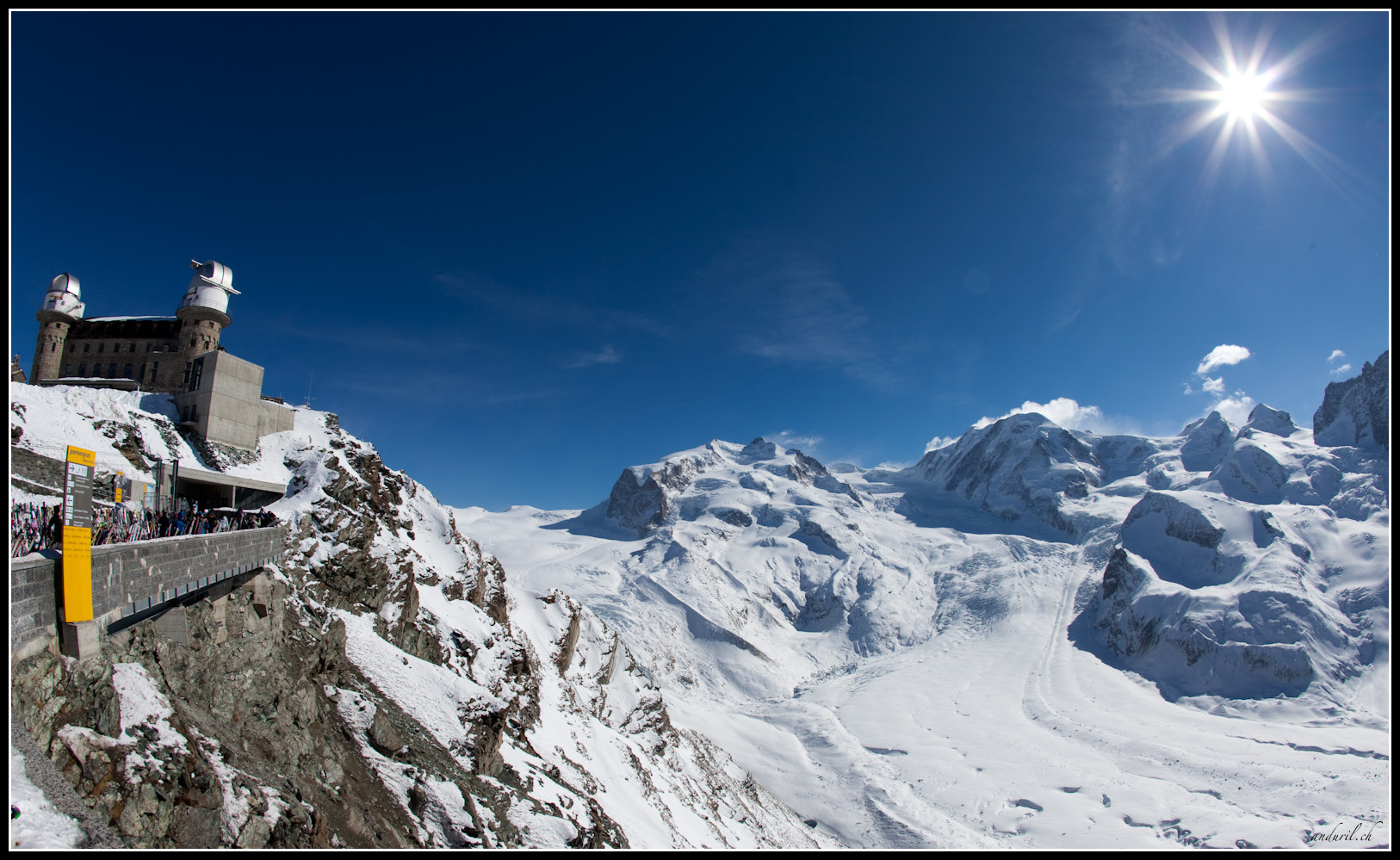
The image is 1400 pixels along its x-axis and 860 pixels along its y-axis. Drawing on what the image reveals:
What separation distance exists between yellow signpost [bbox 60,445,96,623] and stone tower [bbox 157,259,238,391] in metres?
38.8

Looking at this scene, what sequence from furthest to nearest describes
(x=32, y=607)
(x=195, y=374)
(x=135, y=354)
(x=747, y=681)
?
1. (x=747, y=681)
2. (x=135, y=354)
3. (x=195, y=374)
4. (x=32, y=607)

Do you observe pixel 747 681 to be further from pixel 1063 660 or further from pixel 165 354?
pixel 165 354

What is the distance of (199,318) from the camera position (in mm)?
46531

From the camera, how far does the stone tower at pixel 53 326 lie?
47312 millimetres

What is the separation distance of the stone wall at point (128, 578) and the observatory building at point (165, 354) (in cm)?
2401

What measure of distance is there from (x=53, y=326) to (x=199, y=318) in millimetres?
12030

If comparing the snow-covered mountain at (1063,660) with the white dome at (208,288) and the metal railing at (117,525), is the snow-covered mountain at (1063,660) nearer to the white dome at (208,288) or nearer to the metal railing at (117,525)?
the metal railing at (117,525)

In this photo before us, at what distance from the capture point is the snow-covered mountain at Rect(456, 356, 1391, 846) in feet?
261

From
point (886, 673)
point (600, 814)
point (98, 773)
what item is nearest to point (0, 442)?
point (98, 773)

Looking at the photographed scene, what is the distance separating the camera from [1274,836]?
224ft

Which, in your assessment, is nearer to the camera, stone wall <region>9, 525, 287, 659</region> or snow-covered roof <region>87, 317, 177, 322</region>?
stone wall <region>9, 525, 287, 659</region>

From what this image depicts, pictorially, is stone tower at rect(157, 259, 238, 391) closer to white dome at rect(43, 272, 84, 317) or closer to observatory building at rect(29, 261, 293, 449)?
observatory building at rect(29, 261, 293, 449)

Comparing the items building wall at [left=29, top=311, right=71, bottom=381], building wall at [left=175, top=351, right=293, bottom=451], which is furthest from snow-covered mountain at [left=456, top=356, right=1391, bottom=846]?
building wall at [left=29, top=311, right=71, bottom=381]

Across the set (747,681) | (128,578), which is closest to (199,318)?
(128,578)
